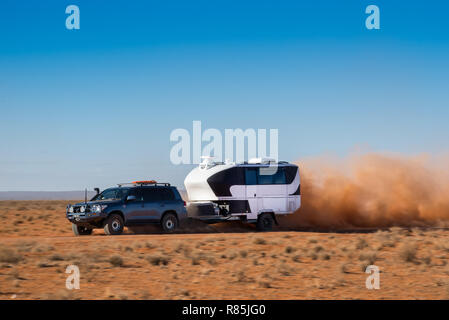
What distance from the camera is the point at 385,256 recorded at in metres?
18.1

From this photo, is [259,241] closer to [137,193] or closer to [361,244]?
[361,244]

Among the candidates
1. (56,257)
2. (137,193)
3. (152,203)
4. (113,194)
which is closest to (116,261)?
(56,257)

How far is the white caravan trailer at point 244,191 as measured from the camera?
84.8 ft

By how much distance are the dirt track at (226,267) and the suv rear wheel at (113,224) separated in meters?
1.31

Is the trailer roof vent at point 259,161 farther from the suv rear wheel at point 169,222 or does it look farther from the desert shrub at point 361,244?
the desert shrub at point 361,244

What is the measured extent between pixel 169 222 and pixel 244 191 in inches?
144

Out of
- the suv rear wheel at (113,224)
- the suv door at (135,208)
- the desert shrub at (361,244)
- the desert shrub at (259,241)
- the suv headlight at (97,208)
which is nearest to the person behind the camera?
the desert shrub at (361,244)

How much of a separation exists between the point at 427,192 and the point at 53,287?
1071 inches

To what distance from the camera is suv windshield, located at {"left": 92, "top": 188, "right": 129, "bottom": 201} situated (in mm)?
24062

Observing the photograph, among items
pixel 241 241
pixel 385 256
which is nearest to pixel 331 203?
pixel 241 241

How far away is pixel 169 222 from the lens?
25.1m

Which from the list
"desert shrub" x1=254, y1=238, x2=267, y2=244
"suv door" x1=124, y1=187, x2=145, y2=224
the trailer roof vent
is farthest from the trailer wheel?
"suv door" x1=124, y1=187, x2=145, y2=224

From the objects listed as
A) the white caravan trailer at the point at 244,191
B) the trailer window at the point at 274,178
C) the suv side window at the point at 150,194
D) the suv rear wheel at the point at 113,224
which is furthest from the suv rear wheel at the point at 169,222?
the trailer window at the point at 274,178
